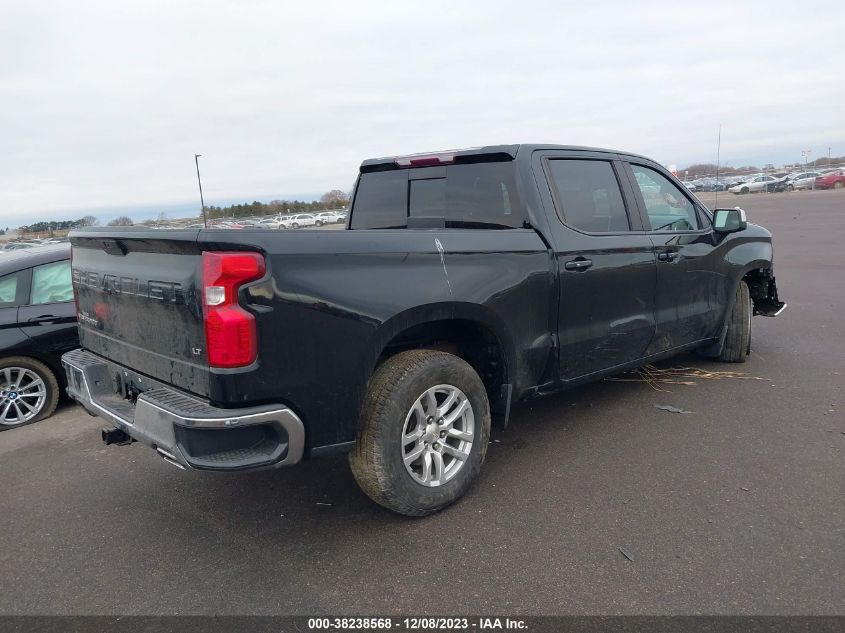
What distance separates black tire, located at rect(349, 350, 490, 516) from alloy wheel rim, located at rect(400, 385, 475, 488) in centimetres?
4

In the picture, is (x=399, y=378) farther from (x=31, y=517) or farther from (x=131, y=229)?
(x=31, y=517)

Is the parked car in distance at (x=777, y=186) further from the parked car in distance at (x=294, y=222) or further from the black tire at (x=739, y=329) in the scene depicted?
the black tire at (x=739, y=329)

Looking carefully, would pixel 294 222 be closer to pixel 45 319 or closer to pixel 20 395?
pixel 45 319

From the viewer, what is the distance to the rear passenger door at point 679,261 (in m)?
4.98

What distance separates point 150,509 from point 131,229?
1.59 m

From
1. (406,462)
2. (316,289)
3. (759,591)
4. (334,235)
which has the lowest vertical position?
(759,591)

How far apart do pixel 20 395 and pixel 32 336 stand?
0.49 m

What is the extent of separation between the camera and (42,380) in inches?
224

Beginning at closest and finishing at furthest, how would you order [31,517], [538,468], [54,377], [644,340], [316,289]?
1. [316,289]
2. [31,517]
3. [538,468]
4. [644,340]
5. [54,377]

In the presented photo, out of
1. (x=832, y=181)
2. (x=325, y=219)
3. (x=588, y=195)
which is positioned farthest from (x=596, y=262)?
(x=832, y=181)

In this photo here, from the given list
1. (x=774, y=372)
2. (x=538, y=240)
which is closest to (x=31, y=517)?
(x=538, y=240)

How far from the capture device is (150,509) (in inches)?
152

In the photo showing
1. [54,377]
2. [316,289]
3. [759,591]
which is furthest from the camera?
[54,377]

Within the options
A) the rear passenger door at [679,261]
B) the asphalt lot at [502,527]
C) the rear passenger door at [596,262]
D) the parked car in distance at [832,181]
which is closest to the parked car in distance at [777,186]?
the parked car in distance at [832,181]
